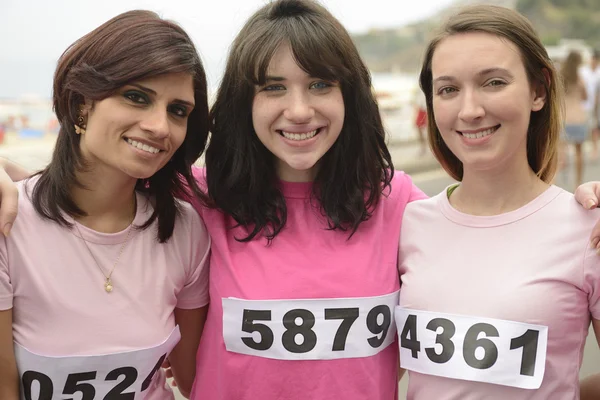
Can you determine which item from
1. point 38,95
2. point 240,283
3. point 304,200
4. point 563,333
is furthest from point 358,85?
point 38,95

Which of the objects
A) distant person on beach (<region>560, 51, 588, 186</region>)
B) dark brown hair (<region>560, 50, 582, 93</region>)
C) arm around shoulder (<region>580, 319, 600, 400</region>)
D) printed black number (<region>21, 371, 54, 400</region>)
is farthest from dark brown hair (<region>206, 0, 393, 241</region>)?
dark brown hair (<region>560, 50, 582, 93</region>)

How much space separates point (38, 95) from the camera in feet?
62.0

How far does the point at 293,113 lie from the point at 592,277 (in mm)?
919

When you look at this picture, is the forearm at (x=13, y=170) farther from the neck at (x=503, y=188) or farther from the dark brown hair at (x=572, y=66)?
the dark brown hair at (x=572, y=66)

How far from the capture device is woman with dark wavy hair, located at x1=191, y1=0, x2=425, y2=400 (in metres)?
1.91

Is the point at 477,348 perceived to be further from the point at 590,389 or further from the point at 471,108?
the point at 471,108

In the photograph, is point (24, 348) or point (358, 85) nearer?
point (24, 348)

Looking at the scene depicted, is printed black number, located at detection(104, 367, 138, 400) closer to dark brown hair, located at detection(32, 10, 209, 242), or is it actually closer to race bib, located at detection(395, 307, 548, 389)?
dark brown hair, located at detection(32, 10, 209, 242)

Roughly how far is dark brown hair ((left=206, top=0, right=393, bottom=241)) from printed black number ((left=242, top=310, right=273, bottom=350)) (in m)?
0.25

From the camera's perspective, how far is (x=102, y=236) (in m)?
1.92

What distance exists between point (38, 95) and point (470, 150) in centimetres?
1899

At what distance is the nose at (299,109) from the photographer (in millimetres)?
1948

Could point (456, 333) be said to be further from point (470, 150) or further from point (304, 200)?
point (304, 200)

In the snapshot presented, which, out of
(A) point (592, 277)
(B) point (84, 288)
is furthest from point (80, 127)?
(A) point (592, 277)
